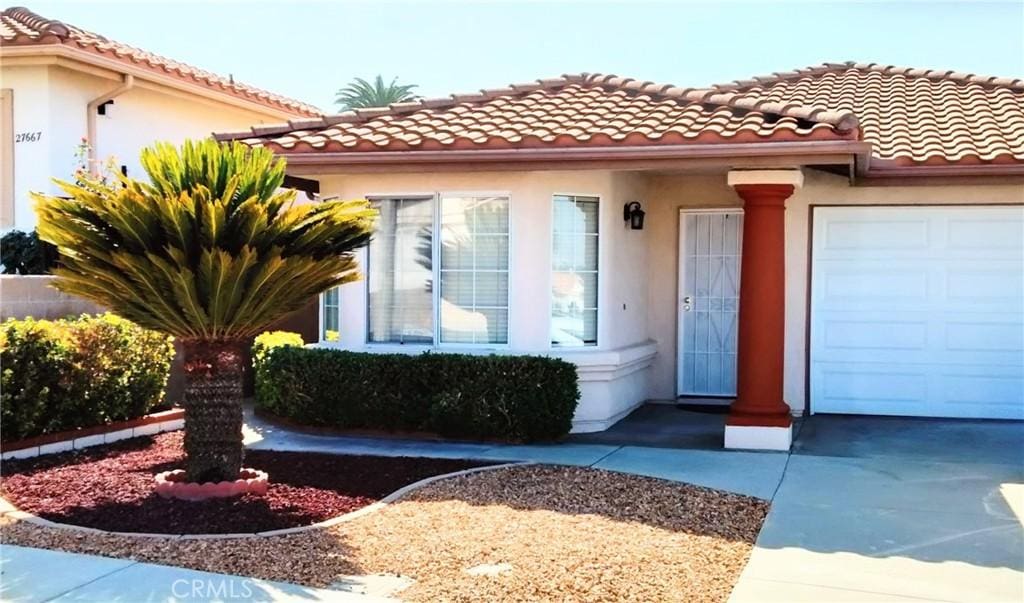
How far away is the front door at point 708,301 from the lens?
464 inches

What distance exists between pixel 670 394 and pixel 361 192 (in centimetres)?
450

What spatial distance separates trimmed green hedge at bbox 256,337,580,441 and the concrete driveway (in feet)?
7.55

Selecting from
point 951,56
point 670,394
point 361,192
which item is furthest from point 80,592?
point 951,56

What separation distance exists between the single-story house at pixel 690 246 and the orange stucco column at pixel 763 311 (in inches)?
0.7

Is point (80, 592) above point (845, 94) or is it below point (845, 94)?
below

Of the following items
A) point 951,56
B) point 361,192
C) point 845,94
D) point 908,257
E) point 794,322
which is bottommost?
point 794,322

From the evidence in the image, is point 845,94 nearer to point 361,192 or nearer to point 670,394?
point 670,394

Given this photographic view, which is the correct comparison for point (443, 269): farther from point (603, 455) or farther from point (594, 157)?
point (603, 455)

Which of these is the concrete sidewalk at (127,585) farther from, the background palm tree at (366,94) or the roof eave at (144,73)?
the background palm tree at (366,94)

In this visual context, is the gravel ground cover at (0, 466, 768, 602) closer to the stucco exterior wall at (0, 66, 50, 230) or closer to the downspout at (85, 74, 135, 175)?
the stucco exterior wall at (0, 66, 50, 230)

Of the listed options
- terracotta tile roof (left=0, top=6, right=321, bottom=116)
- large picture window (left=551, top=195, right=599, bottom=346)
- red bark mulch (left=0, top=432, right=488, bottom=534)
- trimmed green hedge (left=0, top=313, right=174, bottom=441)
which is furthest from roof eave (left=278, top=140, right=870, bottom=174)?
terracotta tile roof (left=0, top=6, right=321, bottom=116)

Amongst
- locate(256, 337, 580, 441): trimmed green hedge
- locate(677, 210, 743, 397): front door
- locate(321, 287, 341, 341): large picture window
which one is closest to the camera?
locate(256, 337, 580, 441): trimmed green hedge

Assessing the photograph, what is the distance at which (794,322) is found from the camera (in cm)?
1123

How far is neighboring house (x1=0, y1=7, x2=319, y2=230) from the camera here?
494 inches
